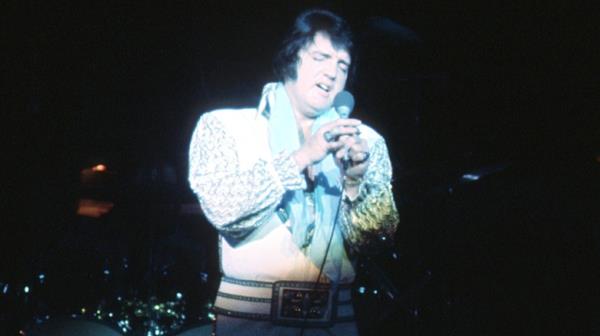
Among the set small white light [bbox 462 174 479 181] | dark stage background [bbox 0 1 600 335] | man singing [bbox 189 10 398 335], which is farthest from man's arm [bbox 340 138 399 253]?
dark stage background [bbox 0 1 600 335]

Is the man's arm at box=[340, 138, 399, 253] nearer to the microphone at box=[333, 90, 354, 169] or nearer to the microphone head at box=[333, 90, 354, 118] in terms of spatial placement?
the microphone at box=[333, 90, 354, 169]

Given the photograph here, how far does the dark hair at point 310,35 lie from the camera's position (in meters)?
2.00

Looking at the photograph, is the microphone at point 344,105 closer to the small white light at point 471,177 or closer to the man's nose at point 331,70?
the man's nose at point 331,70

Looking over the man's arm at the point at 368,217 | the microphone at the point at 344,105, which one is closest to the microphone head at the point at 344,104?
the microphone at the point at 344,105

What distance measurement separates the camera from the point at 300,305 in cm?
167

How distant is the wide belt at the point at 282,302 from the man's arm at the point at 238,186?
0.19 metres

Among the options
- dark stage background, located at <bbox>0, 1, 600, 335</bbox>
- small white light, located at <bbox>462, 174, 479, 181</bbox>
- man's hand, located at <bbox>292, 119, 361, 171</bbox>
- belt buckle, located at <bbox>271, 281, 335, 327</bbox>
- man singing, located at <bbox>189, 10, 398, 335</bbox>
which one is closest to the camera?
man's hand, located at <bbox>292, 119, 361, 171</bbox>

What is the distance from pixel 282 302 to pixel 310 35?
110cm

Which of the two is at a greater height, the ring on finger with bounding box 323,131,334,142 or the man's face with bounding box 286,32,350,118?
the man's face with bounding box 286,32,350,118

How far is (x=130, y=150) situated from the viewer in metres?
3.76

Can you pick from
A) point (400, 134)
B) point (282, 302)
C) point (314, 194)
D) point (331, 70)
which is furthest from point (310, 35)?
Answer: point (400, 134)

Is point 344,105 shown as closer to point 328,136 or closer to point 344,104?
point 344,104

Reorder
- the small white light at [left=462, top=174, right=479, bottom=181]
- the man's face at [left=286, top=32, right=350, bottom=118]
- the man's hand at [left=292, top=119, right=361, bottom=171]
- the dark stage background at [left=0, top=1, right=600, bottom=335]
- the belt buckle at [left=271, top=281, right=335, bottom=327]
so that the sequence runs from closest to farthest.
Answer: the man's hand at [left=292, top=119, right=361, bottom=171]
the belt buckle at [left=271, top=281, right=335, bottom=327]
the man's face at [left=286, top=32, right=350, bottom=118]
the small white light at [left=462, top=174, right=479, bottom=181]
the dark stage background at [left=0, top=1, right=600, bottom=335]

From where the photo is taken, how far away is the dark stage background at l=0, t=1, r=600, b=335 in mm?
3076
